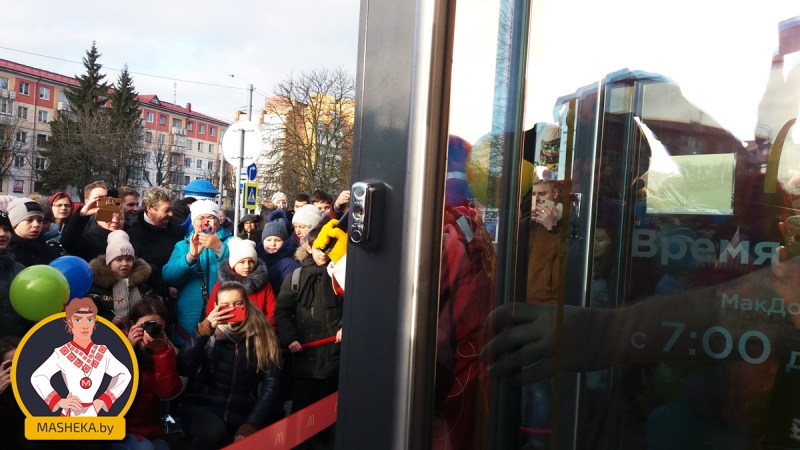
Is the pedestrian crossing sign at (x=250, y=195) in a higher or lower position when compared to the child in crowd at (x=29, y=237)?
higher

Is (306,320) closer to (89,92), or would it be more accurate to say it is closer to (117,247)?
(117,247)

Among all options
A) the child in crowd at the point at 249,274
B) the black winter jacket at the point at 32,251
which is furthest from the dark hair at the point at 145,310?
the black winter jacket at the point at 32,251

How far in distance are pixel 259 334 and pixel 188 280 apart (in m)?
1.02

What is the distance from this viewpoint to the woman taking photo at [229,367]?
3.68 m

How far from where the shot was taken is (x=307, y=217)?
5.58 meters

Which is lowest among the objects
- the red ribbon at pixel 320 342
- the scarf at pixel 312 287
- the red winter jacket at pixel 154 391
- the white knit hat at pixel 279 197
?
the red winter jacket at pixel 154 391

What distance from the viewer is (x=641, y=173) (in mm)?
1070

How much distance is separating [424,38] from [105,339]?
2424 millimetres

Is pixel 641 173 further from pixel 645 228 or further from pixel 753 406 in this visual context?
pixel 753 406

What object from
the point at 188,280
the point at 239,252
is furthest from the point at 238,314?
the point at 188,280

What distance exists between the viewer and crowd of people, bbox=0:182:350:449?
3527mm

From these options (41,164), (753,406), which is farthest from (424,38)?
(41,164)

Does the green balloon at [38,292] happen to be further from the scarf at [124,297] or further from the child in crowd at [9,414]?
the scarf at [124,297]

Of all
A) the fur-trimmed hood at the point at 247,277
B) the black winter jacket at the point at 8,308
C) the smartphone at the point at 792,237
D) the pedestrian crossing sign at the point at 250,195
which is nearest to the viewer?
the smartphone at the point at 792,237
